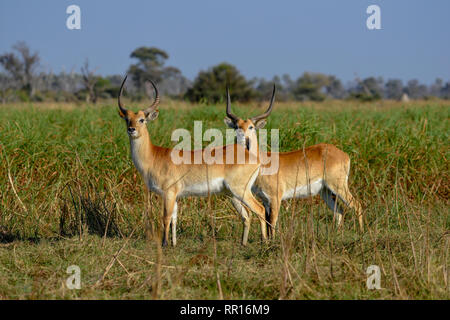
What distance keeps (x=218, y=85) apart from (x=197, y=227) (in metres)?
20.4

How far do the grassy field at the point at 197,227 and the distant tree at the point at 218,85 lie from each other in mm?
13902

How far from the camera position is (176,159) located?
18.7 ft

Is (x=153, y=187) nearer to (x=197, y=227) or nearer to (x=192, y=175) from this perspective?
(x=192, y=175)

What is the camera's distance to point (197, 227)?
232 inches

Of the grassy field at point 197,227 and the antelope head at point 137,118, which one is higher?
the antelope head at point 137,118

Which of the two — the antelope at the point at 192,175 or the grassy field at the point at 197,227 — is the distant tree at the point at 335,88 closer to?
the grassy field at the point at 197,227

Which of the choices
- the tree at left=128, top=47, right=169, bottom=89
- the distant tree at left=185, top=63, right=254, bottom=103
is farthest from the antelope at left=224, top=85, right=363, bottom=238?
the tree at left=128, top=47, right=169, bottom=89

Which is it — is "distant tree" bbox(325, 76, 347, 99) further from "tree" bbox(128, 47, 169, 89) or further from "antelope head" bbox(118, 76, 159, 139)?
"antelope head" bbox(118, 76, 159, 139)

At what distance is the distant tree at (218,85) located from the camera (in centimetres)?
2430

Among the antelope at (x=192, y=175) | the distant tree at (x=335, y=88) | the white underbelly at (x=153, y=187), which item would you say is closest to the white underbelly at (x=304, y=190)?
the antelope at (x=192, y=175)

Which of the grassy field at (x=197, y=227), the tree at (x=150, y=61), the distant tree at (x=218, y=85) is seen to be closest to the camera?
the grassy field at (x=197, y=227)

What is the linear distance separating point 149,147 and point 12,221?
1795 mm

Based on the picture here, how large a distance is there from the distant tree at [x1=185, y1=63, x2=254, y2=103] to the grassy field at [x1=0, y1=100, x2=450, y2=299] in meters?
13.9

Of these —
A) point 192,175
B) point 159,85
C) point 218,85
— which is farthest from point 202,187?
point 159,85
